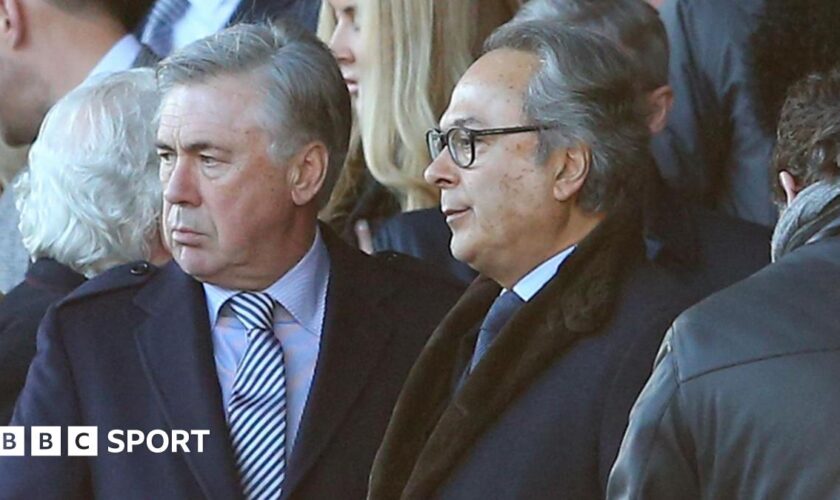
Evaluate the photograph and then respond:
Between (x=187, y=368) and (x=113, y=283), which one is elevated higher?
(x=113, y=283)

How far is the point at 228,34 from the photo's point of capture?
12.1ft

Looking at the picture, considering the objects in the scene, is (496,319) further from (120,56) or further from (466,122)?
(120,56)

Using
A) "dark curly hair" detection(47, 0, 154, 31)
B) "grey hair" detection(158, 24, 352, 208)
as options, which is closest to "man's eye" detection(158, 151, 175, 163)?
"grey hair" detection(158, 24, 352, 208)

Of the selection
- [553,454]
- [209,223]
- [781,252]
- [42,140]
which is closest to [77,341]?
[209,223]

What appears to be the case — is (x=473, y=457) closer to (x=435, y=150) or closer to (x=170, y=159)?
(x=435, y=150)

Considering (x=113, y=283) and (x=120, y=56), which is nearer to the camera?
(x=113, y=283)

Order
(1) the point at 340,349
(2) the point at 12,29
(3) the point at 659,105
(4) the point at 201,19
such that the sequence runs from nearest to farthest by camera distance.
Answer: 1. (1) the point at 340,349
2. (3) the point at 659,105
3. (2) the point at 12,29
4. (4) the point at 201,19

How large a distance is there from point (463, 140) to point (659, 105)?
2.31 ft

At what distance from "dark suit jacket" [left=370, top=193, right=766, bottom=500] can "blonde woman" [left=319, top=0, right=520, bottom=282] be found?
1.03 m

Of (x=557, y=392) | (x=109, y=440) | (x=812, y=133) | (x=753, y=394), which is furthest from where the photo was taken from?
(x=109, y=440)

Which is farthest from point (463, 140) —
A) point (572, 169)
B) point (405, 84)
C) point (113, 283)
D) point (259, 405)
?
point (405, 84)

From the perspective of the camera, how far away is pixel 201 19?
5070mm

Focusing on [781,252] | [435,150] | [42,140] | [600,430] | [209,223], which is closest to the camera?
[781,252]

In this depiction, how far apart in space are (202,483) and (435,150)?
0.70 meters
